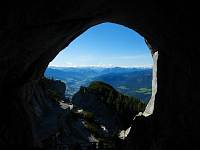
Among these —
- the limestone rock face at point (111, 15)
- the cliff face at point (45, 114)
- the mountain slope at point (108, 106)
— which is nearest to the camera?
the limestone rock face at point (111, 15)

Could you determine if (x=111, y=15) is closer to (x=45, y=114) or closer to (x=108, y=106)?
(x=45, y=114)

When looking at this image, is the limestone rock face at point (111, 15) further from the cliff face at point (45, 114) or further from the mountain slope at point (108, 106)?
the mountain slope at point (108, 106)

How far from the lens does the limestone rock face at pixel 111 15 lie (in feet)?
38.8

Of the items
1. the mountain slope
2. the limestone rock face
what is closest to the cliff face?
the limestone rock face

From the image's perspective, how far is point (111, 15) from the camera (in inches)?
728

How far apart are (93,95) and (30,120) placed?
7073 centimetres

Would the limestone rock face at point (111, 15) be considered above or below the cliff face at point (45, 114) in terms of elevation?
above

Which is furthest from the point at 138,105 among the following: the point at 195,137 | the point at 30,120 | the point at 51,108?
the point at 195,137

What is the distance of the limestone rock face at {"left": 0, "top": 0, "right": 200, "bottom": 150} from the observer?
11.8 metres

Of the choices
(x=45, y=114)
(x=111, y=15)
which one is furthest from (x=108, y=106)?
(x=111, y=15)

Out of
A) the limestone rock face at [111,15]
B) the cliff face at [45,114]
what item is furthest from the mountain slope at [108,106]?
the limestone rock face at [111,15]

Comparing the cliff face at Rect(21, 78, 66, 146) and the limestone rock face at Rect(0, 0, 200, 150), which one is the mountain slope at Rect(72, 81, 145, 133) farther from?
the limestone rock face at Rect(0, 0, 200, 150)

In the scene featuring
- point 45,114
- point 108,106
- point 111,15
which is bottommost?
point 108,106

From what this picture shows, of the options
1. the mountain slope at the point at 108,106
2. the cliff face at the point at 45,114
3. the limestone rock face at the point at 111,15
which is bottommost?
the mountain slope at the point at 108,106
